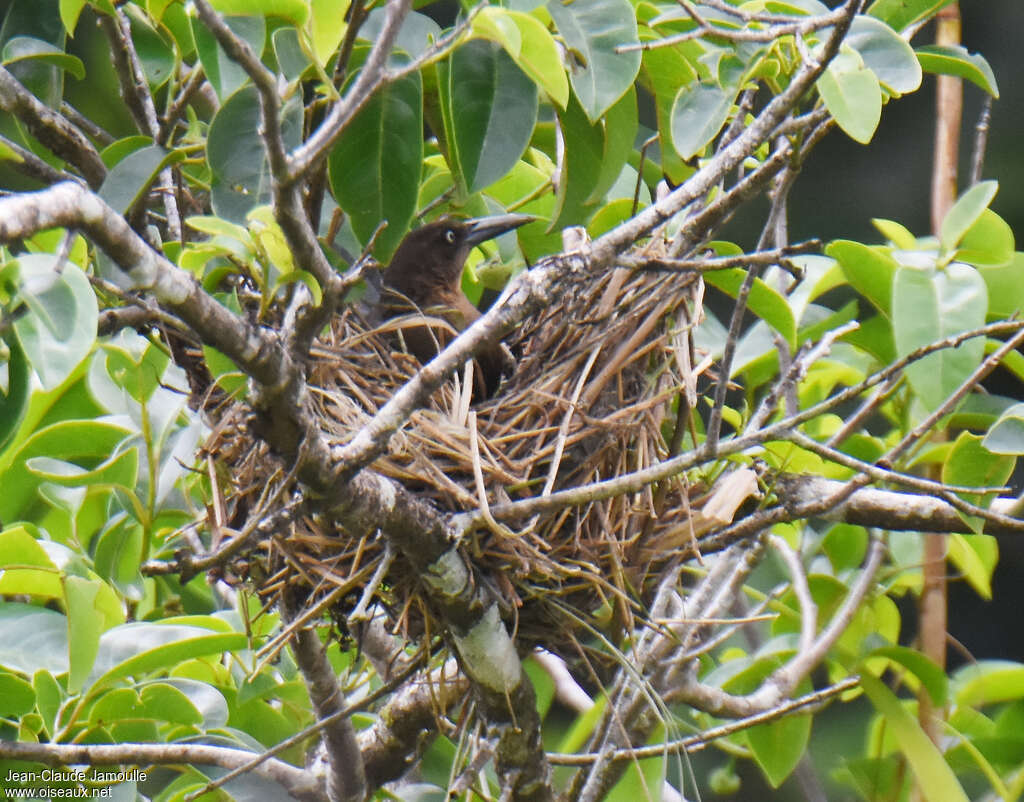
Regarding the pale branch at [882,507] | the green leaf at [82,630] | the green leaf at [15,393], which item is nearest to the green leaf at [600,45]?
the pale branch at [882,507]

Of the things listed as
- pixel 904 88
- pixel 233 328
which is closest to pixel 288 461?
pixel 233 328

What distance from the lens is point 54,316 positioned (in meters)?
1.43

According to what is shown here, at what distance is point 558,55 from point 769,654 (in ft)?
6.28

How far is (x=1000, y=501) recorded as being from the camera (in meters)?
2.82

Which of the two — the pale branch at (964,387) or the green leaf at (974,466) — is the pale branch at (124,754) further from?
the green leaf at (974,466)

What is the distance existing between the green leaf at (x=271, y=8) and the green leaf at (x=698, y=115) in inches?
33.0

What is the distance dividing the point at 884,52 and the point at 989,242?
2.20 feet

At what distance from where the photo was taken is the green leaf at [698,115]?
235 centimetres

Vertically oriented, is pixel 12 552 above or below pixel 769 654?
above

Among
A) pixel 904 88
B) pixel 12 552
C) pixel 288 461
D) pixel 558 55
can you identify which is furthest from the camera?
pixel 12 552

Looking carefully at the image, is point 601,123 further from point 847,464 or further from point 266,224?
point 266,224

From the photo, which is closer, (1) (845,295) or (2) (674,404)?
(2) (674,404)

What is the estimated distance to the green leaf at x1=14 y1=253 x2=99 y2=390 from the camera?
142cm

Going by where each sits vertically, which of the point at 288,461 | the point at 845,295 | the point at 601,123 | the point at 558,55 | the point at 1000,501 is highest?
the point at 558,55
